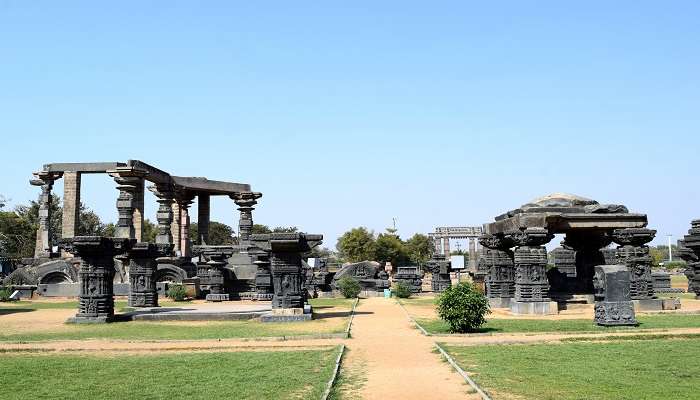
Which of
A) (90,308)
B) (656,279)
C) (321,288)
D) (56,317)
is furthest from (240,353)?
(656,279)

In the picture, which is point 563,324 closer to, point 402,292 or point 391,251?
point 402,292

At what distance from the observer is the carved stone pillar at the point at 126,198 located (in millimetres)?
31578

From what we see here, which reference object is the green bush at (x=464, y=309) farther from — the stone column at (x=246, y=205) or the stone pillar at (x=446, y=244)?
the stone pillar at (x=446, y=244)

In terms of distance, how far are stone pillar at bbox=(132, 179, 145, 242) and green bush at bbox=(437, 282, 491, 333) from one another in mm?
23711

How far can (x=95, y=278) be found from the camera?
58.4ft

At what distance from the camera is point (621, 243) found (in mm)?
19141

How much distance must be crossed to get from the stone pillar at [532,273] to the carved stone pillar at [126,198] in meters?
21.9

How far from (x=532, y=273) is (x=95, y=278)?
44.6ft

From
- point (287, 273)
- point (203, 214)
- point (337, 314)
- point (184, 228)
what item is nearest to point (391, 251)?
point (203, 214)

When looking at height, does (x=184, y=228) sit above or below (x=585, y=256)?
above

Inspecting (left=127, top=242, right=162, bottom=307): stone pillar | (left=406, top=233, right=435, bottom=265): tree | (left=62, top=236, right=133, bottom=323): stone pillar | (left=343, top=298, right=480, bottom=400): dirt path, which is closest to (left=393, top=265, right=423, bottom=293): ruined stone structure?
(left=127, top=242, right=162, bottom=307): stone pillar

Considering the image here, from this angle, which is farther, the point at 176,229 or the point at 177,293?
the point at 176,229

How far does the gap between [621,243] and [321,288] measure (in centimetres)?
1598

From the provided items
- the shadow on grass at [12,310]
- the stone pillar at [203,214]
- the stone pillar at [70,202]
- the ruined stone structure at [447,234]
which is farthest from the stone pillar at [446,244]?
the shadow on grass at [12,310]
